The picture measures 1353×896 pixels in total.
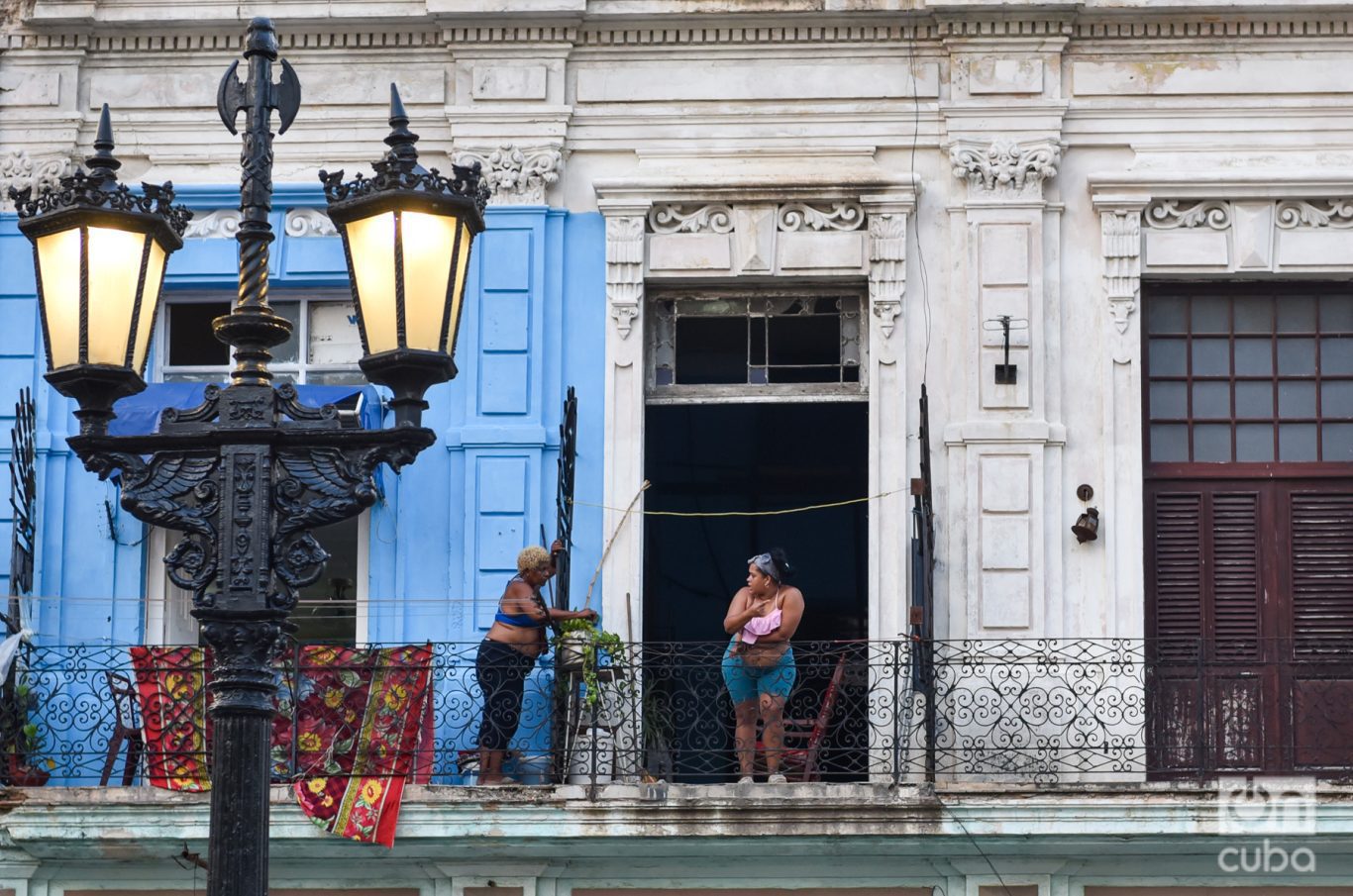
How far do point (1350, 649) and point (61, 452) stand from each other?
7.67 m

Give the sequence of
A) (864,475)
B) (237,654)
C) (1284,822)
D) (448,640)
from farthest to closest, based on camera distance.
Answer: (864,475) → (448,640) → (1284,822) → (237,654)

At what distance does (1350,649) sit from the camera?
578 inches

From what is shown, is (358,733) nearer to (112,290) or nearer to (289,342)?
(289,342)

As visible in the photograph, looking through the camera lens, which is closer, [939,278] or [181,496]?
[181,496]

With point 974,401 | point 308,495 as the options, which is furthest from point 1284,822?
point 308,495

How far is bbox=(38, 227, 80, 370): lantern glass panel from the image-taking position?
9188mm

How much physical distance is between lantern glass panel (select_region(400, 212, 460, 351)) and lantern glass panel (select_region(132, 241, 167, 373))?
1.03 metres

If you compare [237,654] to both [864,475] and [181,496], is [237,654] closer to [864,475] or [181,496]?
[181,496]

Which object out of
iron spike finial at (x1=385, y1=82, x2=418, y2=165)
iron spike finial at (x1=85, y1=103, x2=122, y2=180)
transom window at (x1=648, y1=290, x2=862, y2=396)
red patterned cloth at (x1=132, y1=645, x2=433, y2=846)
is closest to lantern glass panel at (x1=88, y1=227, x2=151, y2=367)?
iron spike finial at (x1=85, y1=103, x2=122, y2=180)

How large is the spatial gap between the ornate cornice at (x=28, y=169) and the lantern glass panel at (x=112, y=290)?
659 centimetres

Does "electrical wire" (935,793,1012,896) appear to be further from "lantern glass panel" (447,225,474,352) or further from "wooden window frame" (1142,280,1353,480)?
"lantern glass panel" (447,225,474,352)

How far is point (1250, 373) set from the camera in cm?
1522

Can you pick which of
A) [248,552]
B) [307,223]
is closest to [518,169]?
[307,223]

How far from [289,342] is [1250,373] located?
5777 mm
